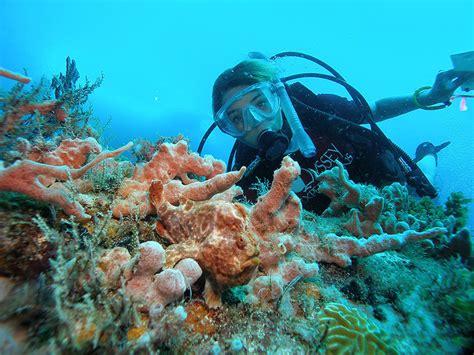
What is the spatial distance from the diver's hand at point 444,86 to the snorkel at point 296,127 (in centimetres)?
425

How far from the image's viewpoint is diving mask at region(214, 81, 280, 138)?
5359 mm

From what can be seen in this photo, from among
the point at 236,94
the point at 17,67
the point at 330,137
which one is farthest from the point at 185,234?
the point at 17,67

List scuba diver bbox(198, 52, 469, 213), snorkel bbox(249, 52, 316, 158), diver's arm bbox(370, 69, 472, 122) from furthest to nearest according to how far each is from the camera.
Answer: diver's arm bbox(370, 69, 472, 122) < scuba diver bbox(198, 52, 469, 213) < snorkel bbox(249, 52, 316, 158)

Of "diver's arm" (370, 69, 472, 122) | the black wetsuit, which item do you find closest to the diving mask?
the black wetsuit

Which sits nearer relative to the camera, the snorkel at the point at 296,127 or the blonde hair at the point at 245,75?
the snorkel at the point at 296,127

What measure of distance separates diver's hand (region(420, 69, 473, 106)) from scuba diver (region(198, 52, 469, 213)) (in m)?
0.07

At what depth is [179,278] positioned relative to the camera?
1406 millimetres

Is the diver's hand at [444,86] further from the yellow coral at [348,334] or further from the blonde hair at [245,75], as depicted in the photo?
the yellow coral at [348,334]

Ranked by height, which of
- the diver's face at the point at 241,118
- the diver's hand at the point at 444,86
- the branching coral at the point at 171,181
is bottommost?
the branching coral at the point at 171,181

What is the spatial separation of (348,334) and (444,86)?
7372mm

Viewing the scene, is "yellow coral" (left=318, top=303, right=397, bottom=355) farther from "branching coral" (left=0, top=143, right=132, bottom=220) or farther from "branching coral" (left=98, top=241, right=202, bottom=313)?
"branching coral" (left=0, top=143, right=132, bottom=220)

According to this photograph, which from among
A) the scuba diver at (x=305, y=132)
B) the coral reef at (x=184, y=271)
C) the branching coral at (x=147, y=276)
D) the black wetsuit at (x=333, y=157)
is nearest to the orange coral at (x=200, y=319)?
the coral reef at (x=184, y=271)

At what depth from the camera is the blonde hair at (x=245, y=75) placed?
18.4 feet

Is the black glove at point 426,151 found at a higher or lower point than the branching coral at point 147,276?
higher
